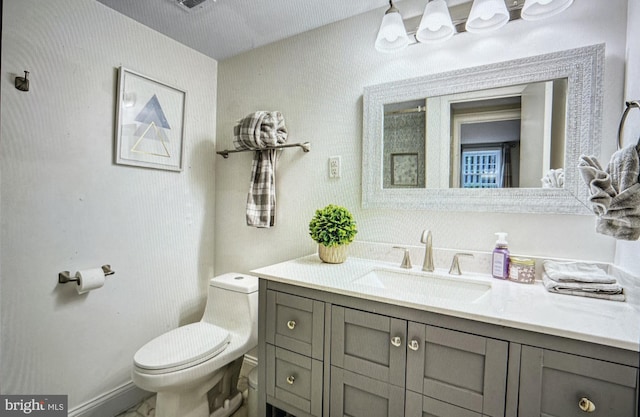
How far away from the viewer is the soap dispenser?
118 centimetres

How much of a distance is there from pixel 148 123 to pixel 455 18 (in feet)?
5.68

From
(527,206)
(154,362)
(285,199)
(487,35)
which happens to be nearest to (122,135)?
(285,199)

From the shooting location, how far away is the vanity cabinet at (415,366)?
28.7 inches

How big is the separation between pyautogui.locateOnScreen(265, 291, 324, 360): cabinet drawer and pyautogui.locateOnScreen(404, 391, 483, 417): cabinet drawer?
35 centimetres

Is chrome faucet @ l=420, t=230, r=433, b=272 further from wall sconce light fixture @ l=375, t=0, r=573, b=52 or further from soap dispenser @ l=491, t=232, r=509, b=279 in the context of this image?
wall sconce light fixture @ l=375, t=0, r=573, b=52

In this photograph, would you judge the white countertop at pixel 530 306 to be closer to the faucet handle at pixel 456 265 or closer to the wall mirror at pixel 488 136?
the faucet handle at pixel 456 265

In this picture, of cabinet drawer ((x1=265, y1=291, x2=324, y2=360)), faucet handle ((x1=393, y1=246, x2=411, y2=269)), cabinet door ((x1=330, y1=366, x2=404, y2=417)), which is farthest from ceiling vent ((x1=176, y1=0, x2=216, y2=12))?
cabinet door ((x1=330, y1=366, x2=404, y2=417))

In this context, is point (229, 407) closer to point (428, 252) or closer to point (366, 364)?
point (366, 364)

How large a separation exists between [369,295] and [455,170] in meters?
0.74

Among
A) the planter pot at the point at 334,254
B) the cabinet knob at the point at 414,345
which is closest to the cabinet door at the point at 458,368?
the cabinet knob at the point at 414,345

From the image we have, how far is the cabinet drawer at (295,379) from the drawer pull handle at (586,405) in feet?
2.54

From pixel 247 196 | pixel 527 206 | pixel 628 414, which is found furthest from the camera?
pixel 247 196

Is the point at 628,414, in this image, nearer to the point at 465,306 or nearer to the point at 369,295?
the point at 465,306

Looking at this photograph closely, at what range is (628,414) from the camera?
0.69 m
